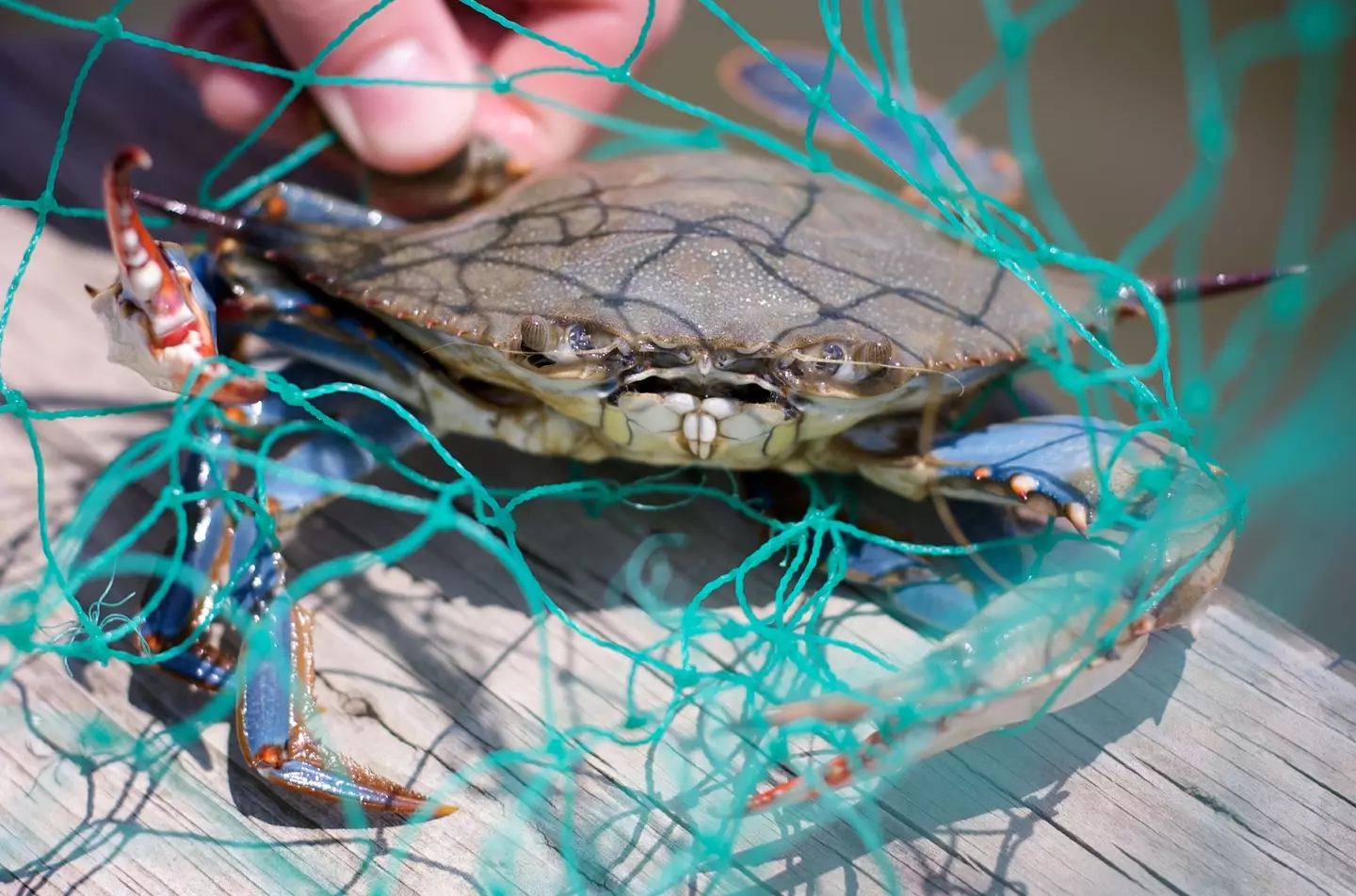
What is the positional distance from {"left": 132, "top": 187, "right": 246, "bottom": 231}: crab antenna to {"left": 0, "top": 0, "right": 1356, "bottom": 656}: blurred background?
4.46ft

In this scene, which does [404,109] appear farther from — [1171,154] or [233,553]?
[1171,154]

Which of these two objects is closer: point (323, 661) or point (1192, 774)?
point (1192, 774)

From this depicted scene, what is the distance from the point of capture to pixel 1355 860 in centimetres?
125

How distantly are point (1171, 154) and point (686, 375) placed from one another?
313 centimetres

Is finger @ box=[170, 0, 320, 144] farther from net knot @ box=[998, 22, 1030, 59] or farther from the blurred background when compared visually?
net knot @ box=[998, 22, 1030, 59]

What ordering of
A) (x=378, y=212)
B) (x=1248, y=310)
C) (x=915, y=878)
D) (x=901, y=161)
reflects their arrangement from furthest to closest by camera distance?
(x=1248, y=310), (x=901, y=161), (x=378, y=212), (x=915, y=878)

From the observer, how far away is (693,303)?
4.53 ft

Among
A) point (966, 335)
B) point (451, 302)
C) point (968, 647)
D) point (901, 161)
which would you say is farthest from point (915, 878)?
point (901, 161)

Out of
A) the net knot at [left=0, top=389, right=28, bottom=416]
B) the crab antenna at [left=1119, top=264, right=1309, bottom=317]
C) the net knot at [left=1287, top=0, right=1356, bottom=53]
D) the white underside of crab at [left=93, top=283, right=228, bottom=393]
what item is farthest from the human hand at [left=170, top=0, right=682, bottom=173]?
the net knot at [left=1287, top=0, right=1356, bottom=53]

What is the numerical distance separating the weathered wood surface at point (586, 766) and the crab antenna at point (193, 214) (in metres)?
0.44

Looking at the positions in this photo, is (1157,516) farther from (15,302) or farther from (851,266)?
(15,302)

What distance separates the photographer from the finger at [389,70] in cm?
170

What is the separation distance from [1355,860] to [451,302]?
1.31m

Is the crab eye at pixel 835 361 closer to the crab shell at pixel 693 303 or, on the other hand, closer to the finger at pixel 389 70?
the crab shell at pixel 693 303
